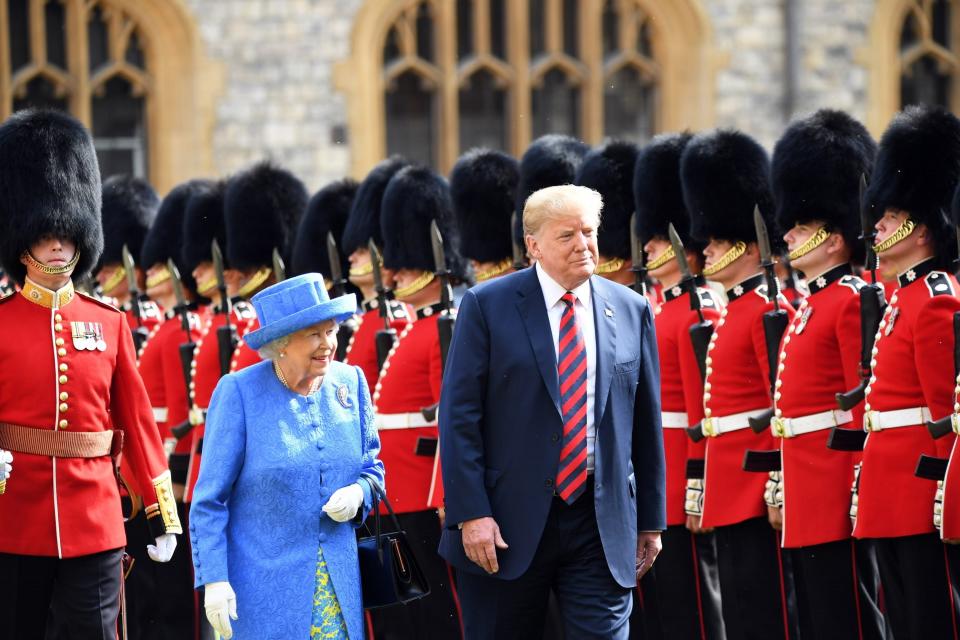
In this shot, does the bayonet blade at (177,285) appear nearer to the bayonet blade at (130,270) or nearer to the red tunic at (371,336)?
the bayonet blade at (130,270)

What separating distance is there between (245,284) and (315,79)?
552cm

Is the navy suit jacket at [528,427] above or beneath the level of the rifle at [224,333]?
beneath

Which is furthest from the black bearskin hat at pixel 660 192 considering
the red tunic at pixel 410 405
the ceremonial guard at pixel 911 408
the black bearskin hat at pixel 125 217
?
the black bearskin hat at pixel 125 217

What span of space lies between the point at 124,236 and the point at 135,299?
61cm

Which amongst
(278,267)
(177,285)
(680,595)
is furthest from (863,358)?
(177,285)

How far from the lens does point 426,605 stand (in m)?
6.42

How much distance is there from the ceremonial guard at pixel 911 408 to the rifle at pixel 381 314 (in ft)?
7.07

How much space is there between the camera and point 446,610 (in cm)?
636

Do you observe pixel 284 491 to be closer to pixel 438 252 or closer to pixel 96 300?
pixel 96 300

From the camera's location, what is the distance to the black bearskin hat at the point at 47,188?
5.14 metres

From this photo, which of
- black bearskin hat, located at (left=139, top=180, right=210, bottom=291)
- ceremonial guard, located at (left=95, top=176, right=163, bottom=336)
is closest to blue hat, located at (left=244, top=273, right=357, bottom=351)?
black bearskin hat, located at (left=139, top=180, right=210, bottom=291)

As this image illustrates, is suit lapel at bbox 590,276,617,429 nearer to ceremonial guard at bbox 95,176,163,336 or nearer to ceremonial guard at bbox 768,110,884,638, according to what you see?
ceremonial guard at bbox 768,110,884,638

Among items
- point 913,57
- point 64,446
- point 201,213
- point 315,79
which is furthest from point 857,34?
point 64,446

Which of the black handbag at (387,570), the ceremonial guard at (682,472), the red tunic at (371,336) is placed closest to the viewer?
the black handbag at (387,570)
